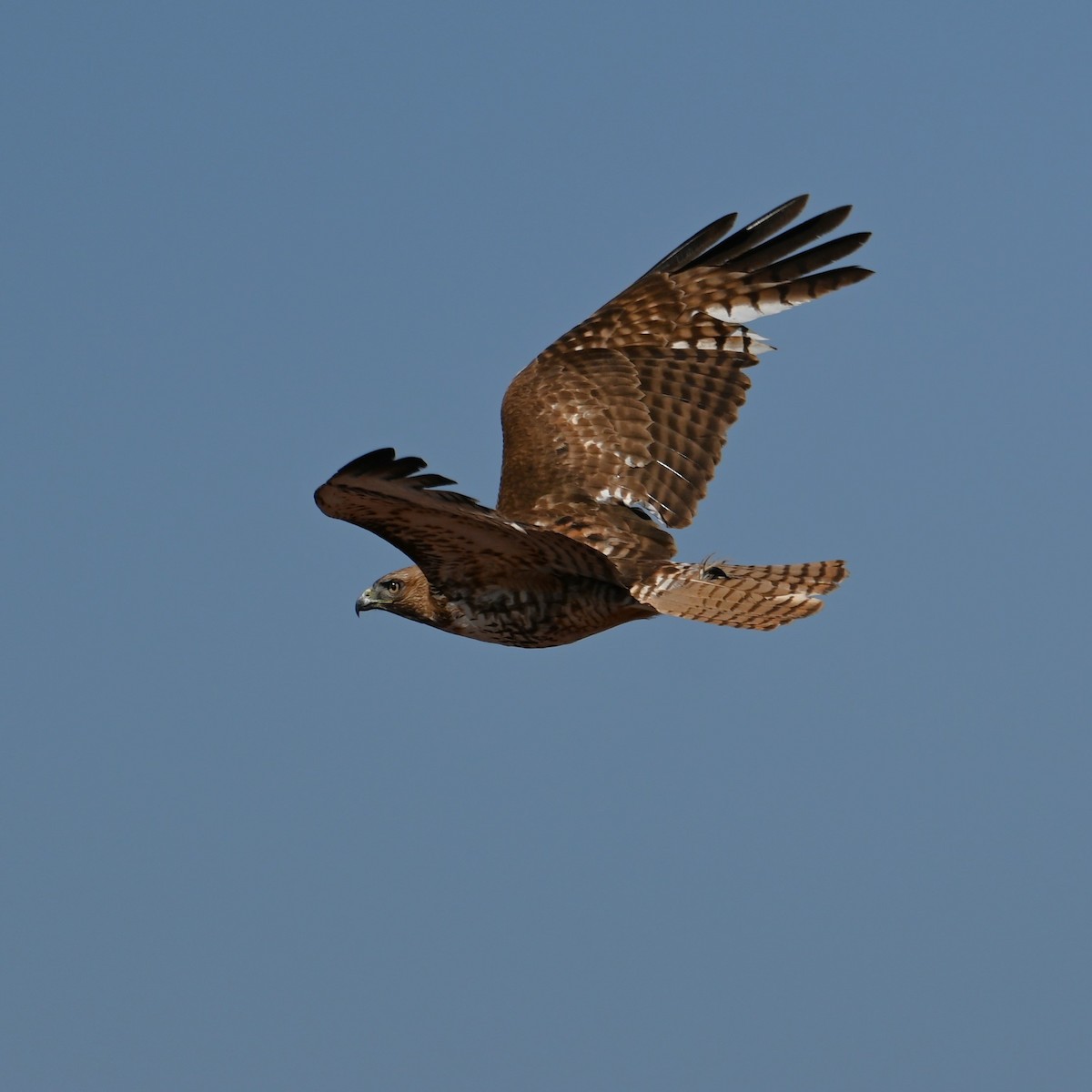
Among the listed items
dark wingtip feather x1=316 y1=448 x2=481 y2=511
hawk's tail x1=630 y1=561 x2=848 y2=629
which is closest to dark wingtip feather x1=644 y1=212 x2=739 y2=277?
hawk's tail x1=630 y1=561 x2=848 y2=629

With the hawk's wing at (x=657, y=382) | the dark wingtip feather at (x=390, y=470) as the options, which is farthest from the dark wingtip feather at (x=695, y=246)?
the dark wingtip feather at (x=390, y=470)

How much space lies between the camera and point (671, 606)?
10.6 metres

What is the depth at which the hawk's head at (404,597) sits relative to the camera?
11.3 m

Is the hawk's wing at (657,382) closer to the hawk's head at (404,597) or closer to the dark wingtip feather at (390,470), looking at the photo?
the hawk's head at (404,597)

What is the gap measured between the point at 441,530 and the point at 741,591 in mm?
1917

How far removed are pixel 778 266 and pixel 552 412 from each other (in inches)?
70.5

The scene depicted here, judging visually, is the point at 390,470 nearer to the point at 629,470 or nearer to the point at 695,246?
the point at 629,470

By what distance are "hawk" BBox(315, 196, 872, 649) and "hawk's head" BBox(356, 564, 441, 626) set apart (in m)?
0.01

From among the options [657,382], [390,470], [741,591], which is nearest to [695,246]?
[657,382]

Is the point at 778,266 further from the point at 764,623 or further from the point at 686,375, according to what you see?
the point at 764,623

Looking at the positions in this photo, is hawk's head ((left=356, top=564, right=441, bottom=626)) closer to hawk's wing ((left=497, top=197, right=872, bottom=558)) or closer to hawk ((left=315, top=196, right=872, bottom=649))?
hawk ((left=315, top=196, right=872, bottom=649))

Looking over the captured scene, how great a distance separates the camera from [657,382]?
12.3 metres

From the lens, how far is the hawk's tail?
34.8 feet

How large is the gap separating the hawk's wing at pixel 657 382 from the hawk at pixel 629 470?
0.01 metres
